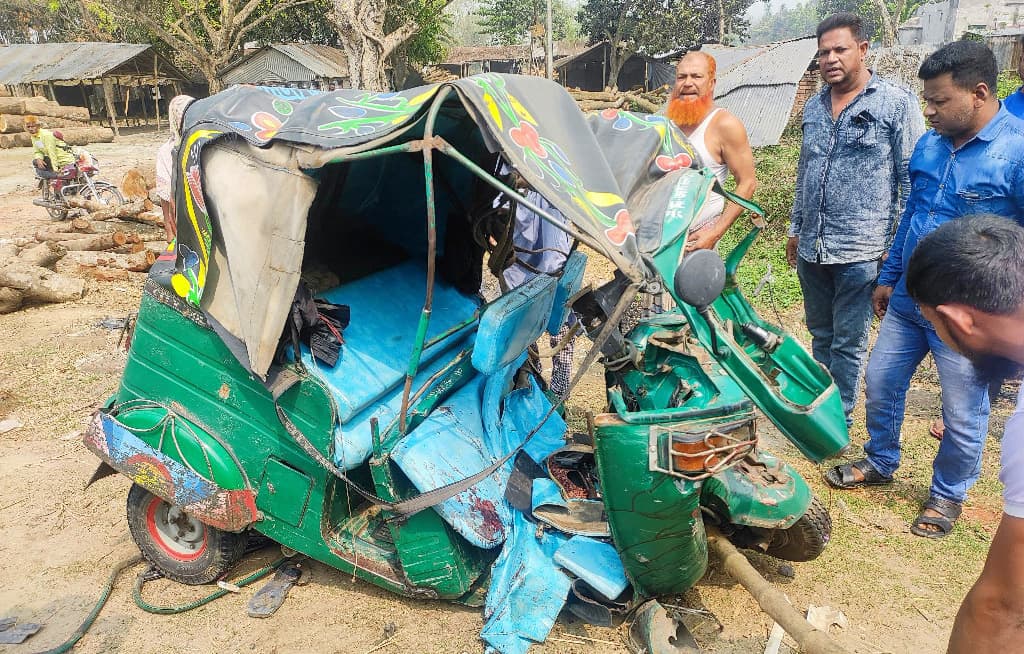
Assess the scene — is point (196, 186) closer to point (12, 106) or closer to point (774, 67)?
point (774, 67)

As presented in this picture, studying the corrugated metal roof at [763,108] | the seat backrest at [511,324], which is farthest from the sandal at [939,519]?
the corrugated metal roof at [763,108]

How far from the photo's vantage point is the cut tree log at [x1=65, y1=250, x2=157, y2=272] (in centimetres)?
823

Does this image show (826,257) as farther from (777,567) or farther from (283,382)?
Result: (283,382)

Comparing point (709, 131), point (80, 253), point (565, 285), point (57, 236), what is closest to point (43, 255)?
point (80, 253)

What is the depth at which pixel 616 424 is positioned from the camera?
2.42m

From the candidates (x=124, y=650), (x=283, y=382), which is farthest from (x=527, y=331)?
(x=124, y=650)

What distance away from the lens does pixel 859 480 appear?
3898 mm

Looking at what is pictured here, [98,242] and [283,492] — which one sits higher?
[283,492]

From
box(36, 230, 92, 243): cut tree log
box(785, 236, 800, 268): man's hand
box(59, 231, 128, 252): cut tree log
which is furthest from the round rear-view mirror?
box(36, 230, 92, 243): cut tree log

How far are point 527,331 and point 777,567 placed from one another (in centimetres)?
165

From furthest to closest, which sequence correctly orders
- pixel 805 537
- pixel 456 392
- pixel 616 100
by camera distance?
pixel 616 100, pixel 456 392, pixel 805 537

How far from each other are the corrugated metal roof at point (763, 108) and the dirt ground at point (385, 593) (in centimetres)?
965

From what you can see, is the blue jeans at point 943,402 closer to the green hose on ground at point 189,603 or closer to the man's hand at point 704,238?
the man's hand at point 704,238

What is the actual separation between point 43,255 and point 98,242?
39.1 inches
